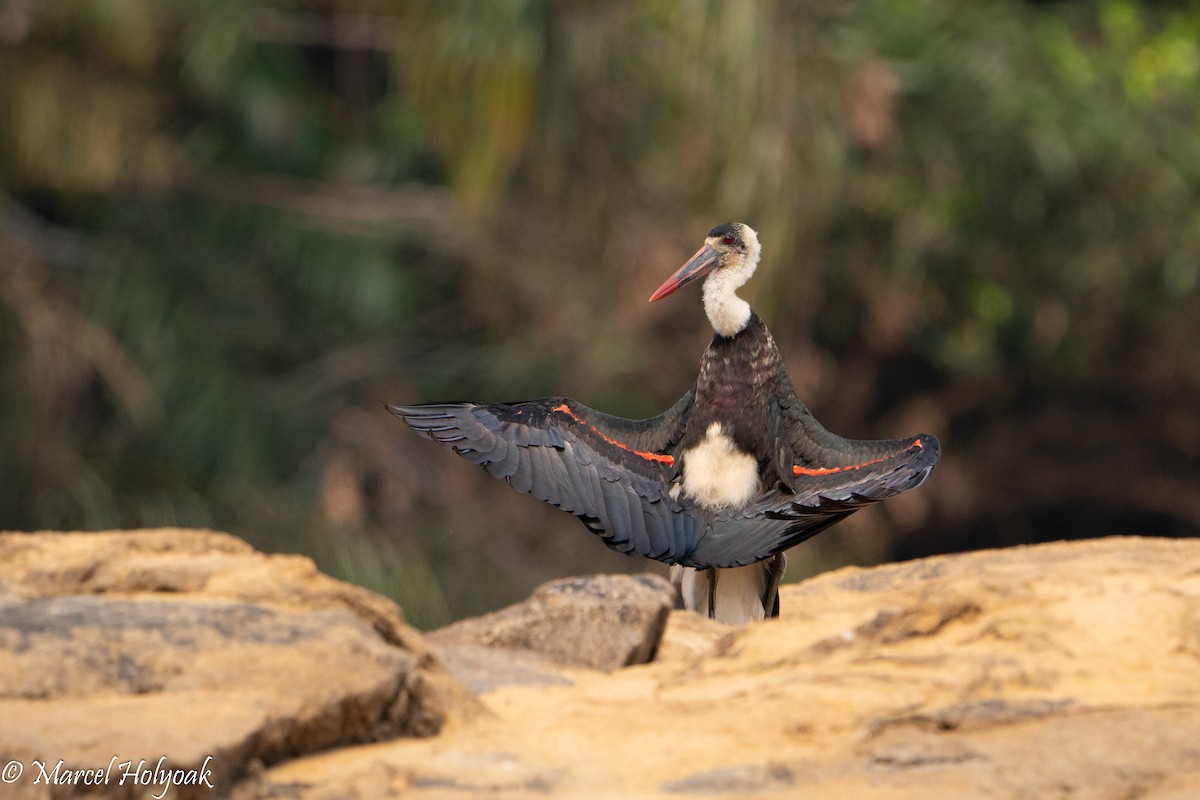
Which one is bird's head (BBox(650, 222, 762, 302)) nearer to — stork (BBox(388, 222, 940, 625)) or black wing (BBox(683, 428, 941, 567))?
stork (BBox(388, 222, 940, 625))

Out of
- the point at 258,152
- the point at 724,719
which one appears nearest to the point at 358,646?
the point at 724,719

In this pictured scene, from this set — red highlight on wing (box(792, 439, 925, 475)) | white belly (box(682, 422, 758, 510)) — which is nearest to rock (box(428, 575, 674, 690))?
white belly (box(682, 422, 758, 510))

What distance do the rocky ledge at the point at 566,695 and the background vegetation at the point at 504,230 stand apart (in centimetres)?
473

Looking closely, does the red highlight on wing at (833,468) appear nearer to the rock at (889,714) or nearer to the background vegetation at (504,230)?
the rock at (889,714)

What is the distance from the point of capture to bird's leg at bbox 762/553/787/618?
512cm

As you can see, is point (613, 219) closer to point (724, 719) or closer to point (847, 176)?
point (847, 176)

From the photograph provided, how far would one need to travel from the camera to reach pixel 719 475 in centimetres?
497

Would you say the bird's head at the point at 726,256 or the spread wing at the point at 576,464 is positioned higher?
the bird's head at the point at 726,256

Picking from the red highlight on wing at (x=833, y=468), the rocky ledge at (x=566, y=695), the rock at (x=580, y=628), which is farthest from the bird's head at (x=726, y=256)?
the rocky ledge at (x=566, y=695)

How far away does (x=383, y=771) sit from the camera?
3.40 m

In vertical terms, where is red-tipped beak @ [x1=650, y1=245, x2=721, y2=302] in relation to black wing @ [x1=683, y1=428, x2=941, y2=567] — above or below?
above

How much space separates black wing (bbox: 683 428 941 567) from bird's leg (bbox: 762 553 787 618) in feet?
0.75

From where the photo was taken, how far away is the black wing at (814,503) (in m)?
4.50

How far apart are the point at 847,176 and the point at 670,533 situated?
217 inches
